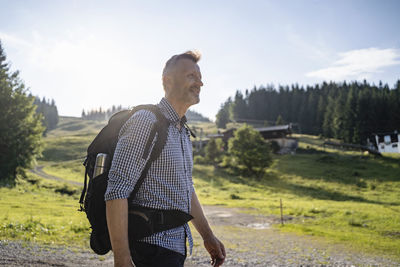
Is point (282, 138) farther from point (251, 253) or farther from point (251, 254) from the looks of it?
point (251, 254)

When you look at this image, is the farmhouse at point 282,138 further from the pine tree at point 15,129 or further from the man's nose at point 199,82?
the man's nose at point 199,82

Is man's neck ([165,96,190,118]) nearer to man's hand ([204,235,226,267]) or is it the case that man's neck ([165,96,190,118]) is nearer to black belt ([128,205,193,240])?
black belt ([128,205,193,240])

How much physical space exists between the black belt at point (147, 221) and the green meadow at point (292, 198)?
28.7ft

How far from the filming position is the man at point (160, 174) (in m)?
2.06

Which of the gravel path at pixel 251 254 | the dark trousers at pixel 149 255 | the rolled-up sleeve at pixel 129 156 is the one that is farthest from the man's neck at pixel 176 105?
the gravel path at pixel 251 254

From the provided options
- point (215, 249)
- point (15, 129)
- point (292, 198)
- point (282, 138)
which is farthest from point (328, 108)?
point (215, 249)

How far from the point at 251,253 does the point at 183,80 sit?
9.21 meters

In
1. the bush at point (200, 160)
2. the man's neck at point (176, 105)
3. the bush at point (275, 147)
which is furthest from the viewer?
the bush at point (275, 147)

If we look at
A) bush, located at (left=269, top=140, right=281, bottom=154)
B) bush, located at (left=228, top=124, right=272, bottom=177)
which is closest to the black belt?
bush, located at (left=228, top=124, right=272, bottom=177)

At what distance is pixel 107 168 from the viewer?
89.0 inches

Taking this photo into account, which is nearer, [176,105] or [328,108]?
[176,105]

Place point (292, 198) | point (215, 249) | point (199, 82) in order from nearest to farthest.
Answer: point (199, 82)
point (215, 249)
point (292, 198)

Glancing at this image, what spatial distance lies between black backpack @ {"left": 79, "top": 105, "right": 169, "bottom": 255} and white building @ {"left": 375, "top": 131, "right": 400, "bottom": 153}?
80187 millimetres

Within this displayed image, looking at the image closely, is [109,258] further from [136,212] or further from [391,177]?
[391,177]
